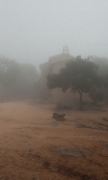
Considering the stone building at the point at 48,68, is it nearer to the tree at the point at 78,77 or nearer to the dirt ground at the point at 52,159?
the tree at the point at 78,77

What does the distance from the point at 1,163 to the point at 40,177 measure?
132cm

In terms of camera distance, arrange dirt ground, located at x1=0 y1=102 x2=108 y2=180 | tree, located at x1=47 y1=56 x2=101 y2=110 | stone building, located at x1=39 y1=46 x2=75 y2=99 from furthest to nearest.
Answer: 1. stone building, located at x1=39 y1=46 x2=75 y2=99
2. tree, located at x1=47 y1=56 x2=101 y2=110
3. dirt ground, located at x1=0 y1=102 x2=108 y2=180

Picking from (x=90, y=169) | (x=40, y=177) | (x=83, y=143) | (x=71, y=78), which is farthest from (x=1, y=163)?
(x=71, y=78)

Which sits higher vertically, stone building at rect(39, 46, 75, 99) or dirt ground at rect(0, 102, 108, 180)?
stone building at rect(39, 46, 75, 99)

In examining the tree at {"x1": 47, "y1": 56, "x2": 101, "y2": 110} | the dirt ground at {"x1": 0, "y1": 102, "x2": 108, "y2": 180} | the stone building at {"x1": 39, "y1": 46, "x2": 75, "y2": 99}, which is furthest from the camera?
the stone building at {"x1": 39, "y1": 46, "x2": 75, "y2": 99}

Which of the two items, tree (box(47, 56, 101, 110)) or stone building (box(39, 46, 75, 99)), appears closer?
tree (box(47, 56, 101, 110))

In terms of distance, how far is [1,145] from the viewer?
19.1 feet

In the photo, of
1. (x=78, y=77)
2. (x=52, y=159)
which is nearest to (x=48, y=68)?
(x=78, y=77)

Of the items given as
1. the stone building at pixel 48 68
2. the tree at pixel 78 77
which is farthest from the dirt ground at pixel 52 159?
A: the stone building at pixel 48 68

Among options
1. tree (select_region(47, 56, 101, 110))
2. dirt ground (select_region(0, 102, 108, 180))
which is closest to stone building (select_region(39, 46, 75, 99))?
tree (select_region(47, 56, 101, 110))

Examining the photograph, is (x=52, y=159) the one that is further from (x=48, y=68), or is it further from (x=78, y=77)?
(x=48, y=68)

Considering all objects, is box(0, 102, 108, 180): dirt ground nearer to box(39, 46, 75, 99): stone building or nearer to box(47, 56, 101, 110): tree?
box(47, 56, 101, 110): tree

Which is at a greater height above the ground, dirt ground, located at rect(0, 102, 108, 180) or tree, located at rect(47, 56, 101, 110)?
tree, located at rect(47, 56, 101, 110)

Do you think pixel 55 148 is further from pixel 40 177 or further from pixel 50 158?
pixel 40 177
